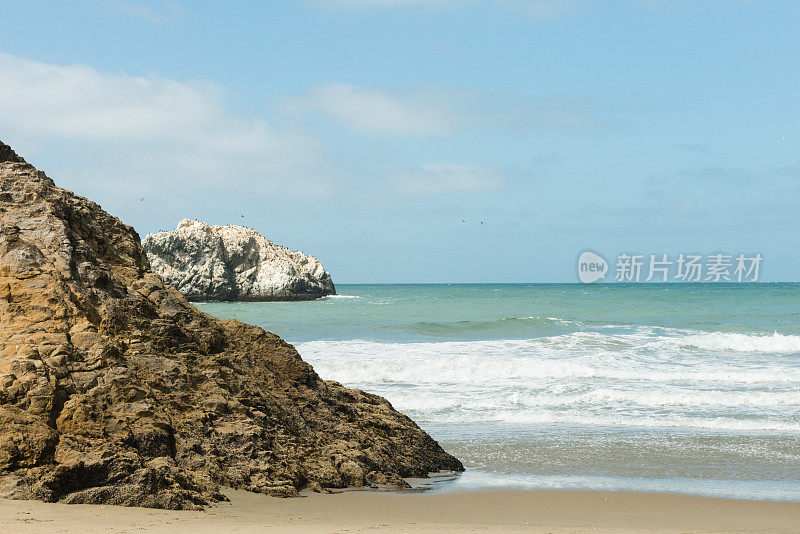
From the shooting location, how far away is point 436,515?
5.39 meters

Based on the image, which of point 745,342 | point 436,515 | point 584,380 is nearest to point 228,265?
point 745,342

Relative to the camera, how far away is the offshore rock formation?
61.5m

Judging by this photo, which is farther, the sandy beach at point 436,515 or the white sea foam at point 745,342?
the white sea foam at point 745,342

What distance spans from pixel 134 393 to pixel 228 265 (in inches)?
2439

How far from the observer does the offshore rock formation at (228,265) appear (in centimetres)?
6153

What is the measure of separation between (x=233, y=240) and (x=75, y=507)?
208ft

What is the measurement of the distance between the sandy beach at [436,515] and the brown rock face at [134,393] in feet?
0.79

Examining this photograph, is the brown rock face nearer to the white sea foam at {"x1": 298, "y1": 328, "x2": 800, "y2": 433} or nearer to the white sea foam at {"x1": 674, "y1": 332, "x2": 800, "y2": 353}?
the white sea foam at {"x1": 298, "y1": 328, "x2": 800, "y2": 433}

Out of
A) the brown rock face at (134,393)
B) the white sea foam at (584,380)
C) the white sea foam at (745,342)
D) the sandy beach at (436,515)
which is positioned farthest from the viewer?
the white sea foam at (745,342)

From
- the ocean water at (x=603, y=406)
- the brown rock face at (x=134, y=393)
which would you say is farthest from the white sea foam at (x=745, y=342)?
the brown rock face at (x=134, y=393)

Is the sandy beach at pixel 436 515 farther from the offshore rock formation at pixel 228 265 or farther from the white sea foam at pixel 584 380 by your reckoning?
the offshore rock formation at pixel 228 265

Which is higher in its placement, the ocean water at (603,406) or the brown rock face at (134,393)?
the brown rock face at (134,393)

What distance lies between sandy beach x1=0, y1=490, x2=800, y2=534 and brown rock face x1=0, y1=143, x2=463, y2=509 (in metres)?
0.24

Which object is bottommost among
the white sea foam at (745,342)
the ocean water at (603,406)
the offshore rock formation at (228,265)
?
the ocean water at (603,406)
